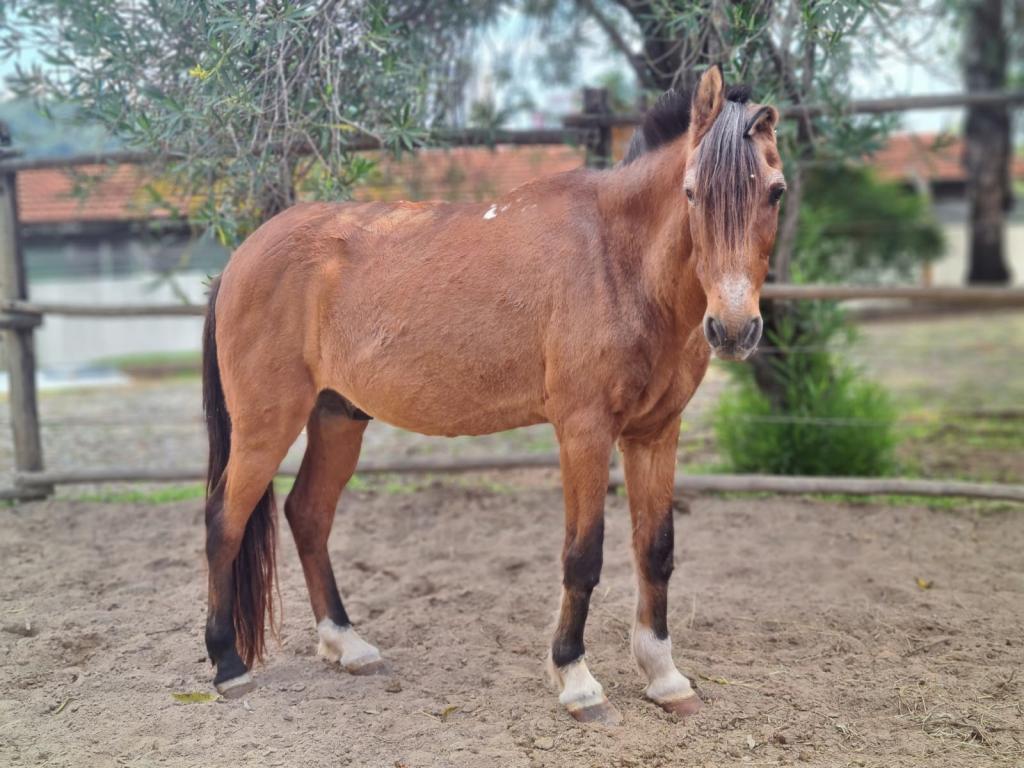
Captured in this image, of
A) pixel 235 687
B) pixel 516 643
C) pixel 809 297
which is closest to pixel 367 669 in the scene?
pixel 235 687

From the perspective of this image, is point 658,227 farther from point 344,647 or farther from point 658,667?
point 344,647

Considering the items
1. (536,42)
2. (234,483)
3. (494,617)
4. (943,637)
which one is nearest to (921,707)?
(943,637)

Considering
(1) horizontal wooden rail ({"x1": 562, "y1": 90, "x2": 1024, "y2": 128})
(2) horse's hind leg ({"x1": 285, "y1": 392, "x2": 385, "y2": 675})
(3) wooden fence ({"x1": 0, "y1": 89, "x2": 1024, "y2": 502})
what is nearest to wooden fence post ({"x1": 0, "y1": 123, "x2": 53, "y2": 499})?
(3) wooden fence ({"x1": 0, "y1": 89, "x2": 1024, "y2": 502})

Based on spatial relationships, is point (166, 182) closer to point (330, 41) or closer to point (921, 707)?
point (330, 41)

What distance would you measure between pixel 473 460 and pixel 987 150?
13.8m

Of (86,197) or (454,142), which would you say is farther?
(86,197)

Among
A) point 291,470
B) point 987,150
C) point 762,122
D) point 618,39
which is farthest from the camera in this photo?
point 987,150

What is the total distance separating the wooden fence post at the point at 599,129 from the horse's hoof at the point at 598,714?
3.35m

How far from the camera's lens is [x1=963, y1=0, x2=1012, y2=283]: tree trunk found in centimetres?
1360

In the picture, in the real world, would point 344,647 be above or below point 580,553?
below

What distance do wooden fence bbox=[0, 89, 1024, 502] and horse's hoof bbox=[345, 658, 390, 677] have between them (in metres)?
2.35

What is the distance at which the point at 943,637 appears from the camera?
3764 millimetres

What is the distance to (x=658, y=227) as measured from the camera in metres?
3.14

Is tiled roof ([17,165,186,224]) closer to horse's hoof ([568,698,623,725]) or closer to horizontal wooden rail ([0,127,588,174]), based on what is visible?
horizontal wooden rail ([0,127,588,174])
